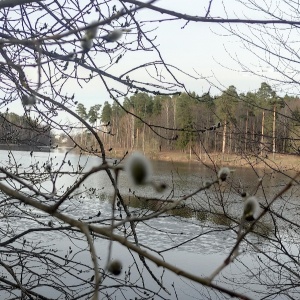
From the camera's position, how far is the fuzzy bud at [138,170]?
789 millimetres

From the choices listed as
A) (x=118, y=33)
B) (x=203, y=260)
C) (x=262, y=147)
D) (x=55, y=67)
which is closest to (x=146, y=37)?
(x=55, y=67)

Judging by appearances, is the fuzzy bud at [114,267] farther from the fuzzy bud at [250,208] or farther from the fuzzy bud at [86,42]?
the fuzzy bud at [86,42]

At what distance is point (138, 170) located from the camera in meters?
0.79

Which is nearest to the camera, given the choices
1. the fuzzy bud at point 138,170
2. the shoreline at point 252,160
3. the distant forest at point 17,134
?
the fuzzy bud at point 138,170

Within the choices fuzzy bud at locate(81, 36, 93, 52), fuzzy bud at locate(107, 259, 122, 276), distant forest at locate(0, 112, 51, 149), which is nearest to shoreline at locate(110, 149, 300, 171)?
distant forest at locate(0, 112, 51, 149)

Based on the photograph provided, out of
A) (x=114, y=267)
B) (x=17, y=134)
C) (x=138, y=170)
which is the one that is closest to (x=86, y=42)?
(x=138, y=170)

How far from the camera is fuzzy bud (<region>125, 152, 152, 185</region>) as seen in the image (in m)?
0.79

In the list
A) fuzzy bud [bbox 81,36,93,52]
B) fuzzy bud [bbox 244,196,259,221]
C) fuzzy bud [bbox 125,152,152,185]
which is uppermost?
fuzzy bud [bbox 81,36,93,52]

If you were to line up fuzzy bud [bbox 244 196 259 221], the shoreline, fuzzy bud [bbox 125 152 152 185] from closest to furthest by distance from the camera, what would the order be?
fuzzy bud [bbox 125 152 152 185]
fuzzy bud [bbox 244 196 259 221]
the shoreline

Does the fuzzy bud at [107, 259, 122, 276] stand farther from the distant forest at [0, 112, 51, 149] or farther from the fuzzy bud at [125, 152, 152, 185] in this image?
the distant forest at [0, 112, 51, 149]

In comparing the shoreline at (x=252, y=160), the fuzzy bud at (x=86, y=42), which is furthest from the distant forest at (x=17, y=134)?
the fuzzy bud at (x=86, y=42)

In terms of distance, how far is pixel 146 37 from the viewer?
9.04ft

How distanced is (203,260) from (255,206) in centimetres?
758

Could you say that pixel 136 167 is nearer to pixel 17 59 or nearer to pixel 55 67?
pixel 55 67
